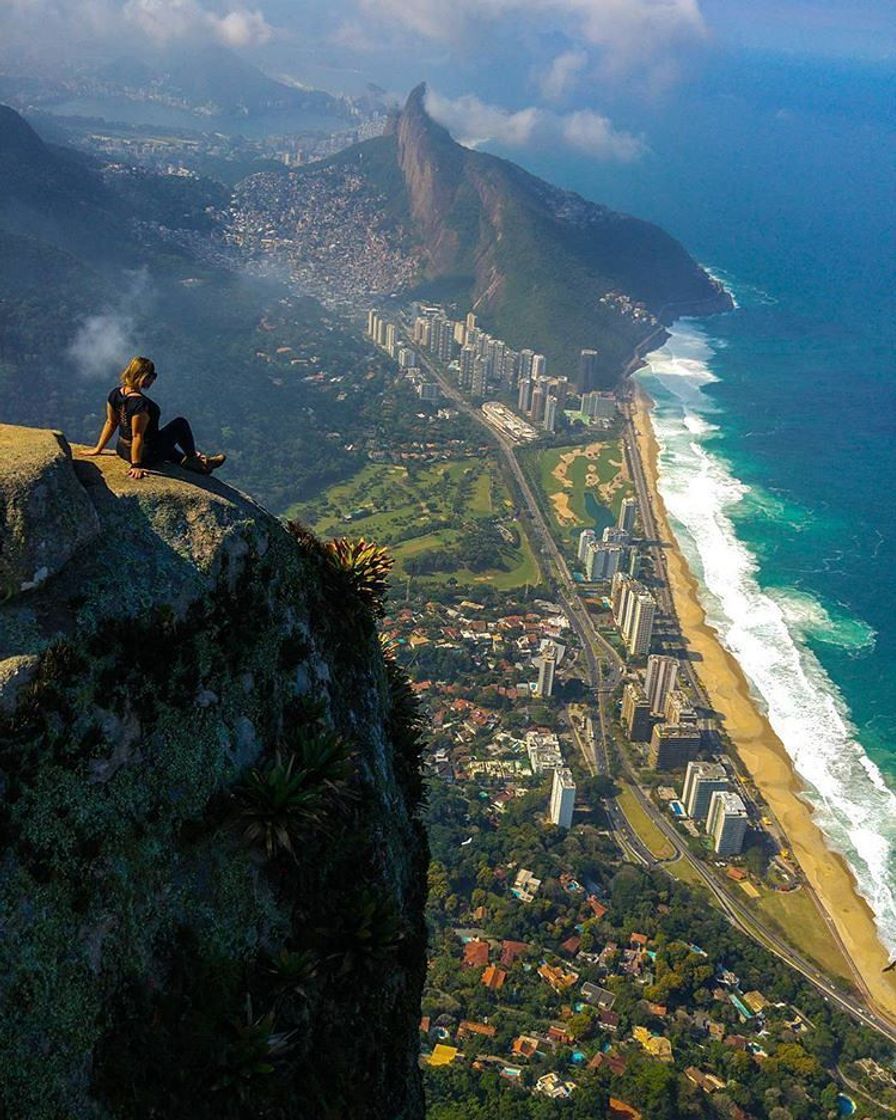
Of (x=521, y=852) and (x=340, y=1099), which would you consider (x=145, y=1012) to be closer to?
(x=340, y=1099)

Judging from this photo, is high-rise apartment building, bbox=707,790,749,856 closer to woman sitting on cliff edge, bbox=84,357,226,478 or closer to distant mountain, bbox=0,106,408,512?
woman sitting on cliff edge, bbox=84,357,226,478

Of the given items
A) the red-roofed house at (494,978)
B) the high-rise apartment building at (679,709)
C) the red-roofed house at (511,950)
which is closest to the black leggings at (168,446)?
the red-roofed house at (494,978)

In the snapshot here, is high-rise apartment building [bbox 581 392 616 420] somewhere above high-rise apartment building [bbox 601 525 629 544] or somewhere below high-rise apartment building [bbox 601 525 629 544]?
above

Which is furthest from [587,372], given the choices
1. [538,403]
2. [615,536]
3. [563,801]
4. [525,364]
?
[563,801]

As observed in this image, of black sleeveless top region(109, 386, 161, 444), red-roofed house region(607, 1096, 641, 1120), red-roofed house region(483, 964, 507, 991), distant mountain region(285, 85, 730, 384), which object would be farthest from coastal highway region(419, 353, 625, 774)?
black sleeveless top region(109, 386, 161, 444)

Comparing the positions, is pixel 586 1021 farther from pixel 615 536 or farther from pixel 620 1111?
pixel 615 536

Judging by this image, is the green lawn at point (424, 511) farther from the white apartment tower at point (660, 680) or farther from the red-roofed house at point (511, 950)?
the red-roofed house at point (511, 950)
